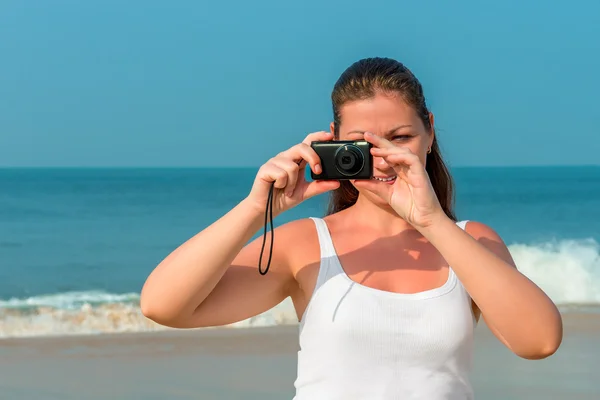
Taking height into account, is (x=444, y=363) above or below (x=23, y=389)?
above

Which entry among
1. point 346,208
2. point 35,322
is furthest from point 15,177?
point 346,208

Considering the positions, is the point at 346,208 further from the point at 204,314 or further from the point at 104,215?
the point at 104,215

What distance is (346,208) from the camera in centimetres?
274

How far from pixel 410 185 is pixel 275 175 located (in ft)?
1.00

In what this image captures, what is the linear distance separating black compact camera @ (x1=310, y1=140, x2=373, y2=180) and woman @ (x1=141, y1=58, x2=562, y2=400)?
0.8 inches

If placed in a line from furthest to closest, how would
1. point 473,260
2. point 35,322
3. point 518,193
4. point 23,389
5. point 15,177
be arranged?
point 15,177
point 518,193
point 35,322
point 23,389
point 473,260

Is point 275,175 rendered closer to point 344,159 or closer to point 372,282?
point 344,159

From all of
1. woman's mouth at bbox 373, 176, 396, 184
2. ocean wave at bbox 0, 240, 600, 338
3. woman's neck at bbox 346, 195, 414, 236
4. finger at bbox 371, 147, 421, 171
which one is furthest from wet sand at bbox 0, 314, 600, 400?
finger at bbox 371, 147, 421, 171

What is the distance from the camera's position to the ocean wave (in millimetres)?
8516

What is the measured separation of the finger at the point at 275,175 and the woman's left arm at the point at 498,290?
337mm

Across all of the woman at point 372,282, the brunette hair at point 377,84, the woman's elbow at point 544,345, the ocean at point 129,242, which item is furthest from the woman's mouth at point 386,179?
the ocean at point 129,242

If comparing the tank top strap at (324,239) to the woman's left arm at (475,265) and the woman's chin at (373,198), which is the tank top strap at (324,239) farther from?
the woman's left arm at (475,265)

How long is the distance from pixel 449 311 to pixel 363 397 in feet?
0.92

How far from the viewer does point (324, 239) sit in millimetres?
2418
